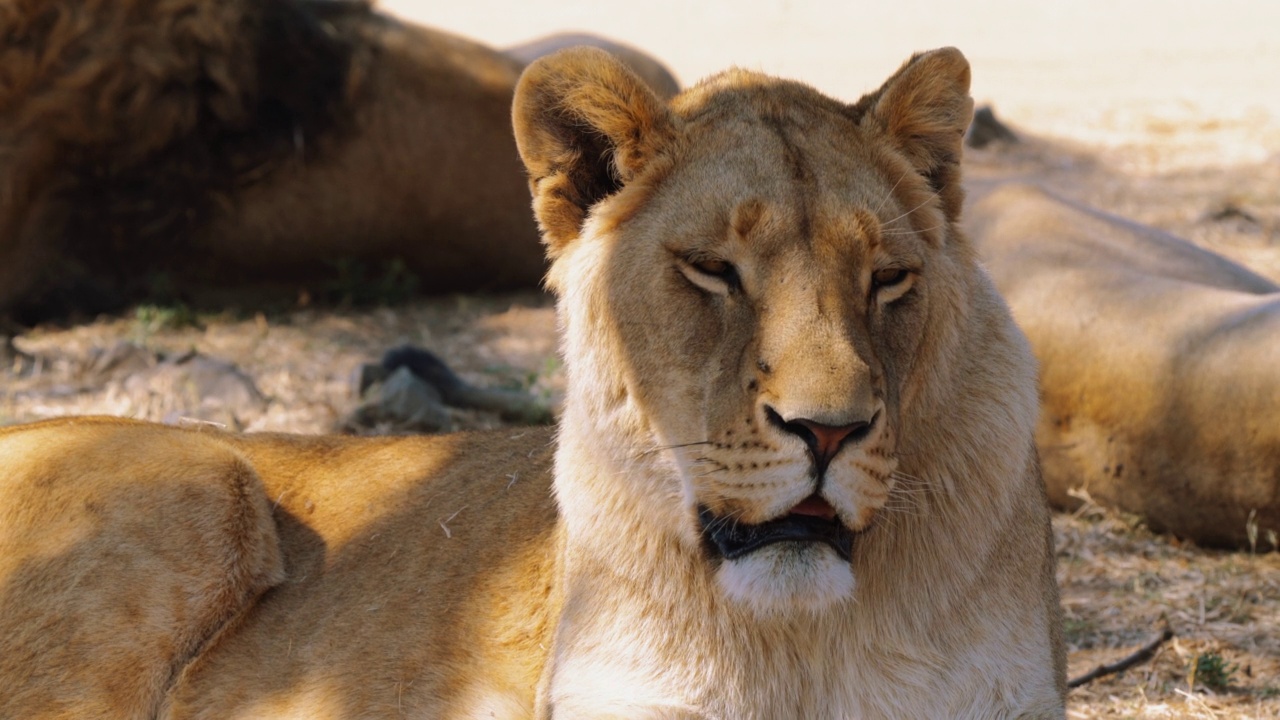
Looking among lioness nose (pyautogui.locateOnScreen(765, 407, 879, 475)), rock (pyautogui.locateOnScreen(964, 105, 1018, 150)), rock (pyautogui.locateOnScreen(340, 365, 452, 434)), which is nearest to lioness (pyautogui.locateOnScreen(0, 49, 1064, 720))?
lioness nose (pyautogui.locateOnScreen(765, 407, 879, 475))

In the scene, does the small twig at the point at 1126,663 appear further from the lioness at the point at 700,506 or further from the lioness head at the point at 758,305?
the lioness head at the point at 758,305

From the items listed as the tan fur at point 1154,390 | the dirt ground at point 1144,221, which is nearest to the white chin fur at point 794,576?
the dirt ground at point 1144,221

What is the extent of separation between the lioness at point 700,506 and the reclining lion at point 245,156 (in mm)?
4141

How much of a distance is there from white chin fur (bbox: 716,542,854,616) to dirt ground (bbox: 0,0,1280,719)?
1355mm

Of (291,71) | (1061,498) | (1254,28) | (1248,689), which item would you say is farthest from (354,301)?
(1254,28)

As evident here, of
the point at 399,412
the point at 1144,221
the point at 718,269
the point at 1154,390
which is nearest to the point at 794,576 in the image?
the point at 718,269

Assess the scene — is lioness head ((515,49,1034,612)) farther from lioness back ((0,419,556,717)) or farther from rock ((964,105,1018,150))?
rock ((964,105,1018,150))

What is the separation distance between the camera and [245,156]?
26.0 ft

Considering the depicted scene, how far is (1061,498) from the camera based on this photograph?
18.4 ft

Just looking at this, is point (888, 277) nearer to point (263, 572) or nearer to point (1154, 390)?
point (263, 572)

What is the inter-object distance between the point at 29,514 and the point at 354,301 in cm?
472

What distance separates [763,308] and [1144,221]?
22.9ft

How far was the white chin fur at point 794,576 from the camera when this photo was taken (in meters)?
2.75

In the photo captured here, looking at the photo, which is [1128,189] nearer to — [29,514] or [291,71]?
[291,71]
